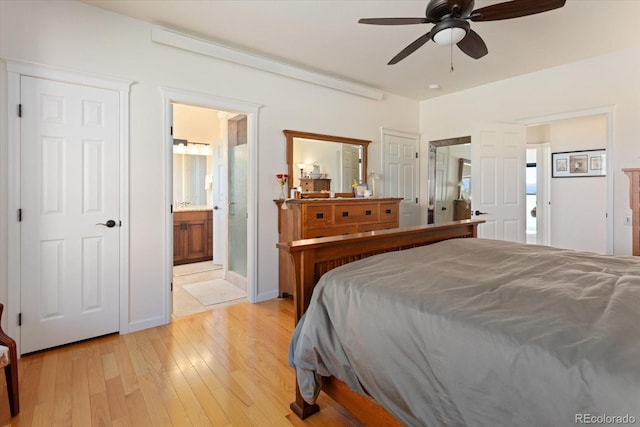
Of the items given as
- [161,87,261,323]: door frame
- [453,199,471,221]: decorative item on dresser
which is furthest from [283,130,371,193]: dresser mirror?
[453,199,471,221]: decorative item on dresser

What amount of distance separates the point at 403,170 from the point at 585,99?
2.31 m

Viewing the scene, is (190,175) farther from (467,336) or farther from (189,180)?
(467,336)

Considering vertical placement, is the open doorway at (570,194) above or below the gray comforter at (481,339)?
above

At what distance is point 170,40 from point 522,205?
4497mm

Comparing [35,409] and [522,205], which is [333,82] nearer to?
[522,205]

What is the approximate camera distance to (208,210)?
18.6ft

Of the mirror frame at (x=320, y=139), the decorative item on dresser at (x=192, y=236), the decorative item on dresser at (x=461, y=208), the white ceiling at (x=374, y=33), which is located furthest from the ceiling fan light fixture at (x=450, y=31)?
the decorative item on dresser at (x=192, y=236)

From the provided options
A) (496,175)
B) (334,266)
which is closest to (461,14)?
(334,266)

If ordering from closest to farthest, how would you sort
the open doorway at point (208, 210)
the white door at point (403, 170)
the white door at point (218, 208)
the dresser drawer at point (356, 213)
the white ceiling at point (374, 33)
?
1. the white ceiling at point (374, 33)
2. the dresser drawer at point (356, 213)
3. the open doorway at point (208, 210)
4. the white door at point (403, 170)
5. the white door at point (218, 208)

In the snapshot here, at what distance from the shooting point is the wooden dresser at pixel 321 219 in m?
3.44

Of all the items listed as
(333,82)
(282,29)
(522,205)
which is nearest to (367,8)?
(282,29)

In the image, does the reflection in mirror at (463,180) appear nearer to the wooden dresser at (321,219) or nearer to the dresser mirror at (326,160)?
the dresser mirror at (326,160)

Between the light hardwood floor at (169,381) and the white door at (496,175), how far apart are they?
295 cm

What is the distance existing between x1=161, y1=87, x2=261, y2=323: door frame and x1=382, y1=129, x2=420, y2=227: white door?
2.12 metres
